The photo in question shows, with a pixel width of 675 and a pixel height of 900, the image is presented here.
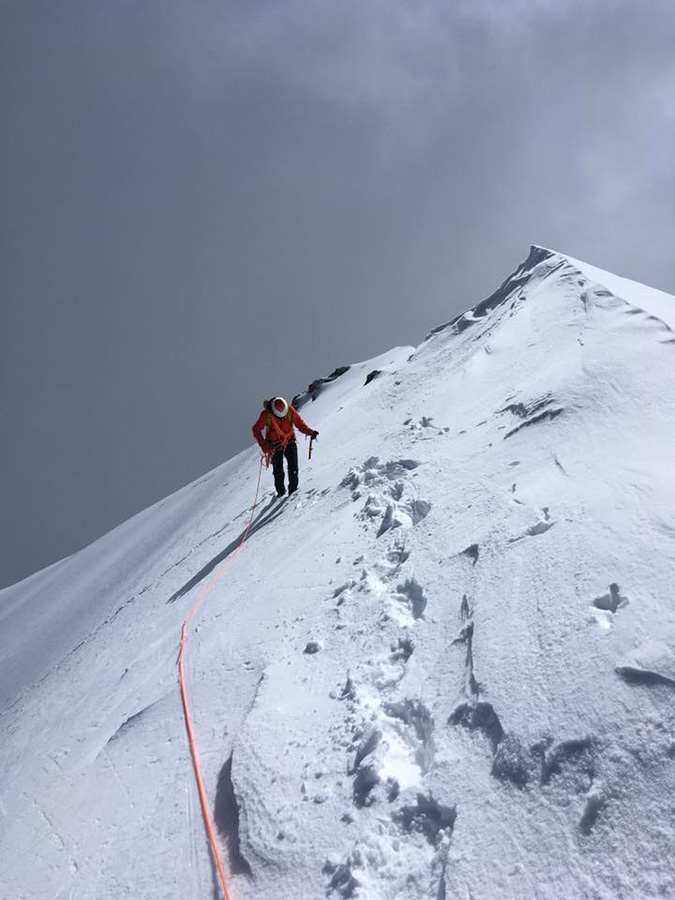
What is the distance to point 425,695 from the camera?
3107 mm

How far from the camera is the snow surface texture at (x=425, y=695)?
2.37 meters

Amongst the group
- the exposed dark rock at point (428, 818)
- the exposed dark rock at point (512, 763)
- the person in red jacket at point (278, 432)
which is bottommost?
the exposed dark rock at point (428, 818)

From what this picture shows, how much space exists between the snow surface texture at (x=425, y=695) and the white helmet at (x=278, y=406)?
5.58ft

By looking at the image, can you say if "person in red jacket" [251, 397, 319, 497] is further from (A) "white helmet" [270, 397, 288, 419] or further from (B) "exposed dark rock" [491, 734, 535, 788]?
(B) "exposed dark rock" [491, 734, 535, 788]

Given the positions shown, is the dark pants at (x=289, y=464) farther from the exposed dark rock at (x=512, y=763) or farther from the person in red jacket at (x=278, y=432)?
the exposed dark rock at (x=512, y=763)

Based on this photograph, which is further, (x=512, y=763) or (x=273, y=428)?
(x=273, y=428)

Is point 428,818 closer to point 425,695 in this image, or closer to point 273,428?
point 425,695

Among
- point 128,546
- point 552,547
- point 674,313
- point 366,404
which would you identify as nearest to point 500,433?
point 552,547

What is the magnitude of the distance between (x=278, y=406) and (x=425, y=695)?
5405 mm

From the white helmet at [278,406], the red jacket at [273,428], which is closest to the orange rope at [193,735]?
the red jacket at [273,428]

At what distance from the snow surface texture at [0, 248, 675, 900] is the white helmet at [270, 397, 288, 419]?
1701 mm

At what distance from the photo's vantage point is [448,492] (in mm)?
5180

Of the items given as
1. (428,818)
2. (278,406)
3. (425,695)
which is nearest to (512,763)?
(428,818)

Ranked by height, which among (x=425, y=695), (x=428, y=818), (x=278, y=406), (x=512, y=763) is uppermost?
(x=278, y=406)
